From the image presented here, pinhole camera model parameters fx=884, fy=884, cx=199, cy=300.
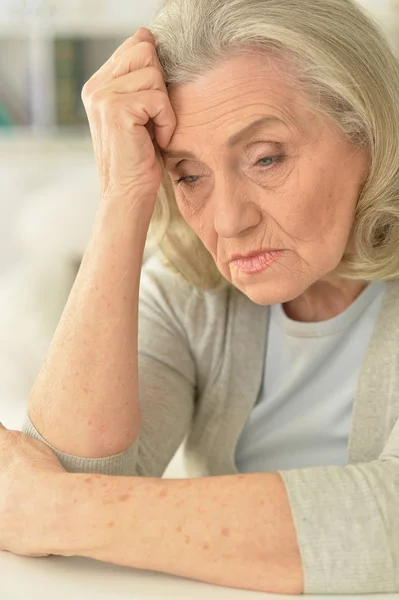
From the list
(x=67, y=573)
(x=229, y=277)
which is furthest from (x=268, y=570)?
(x=229, y=277)

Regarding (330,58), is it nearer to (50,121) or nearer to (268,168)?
(268,168)

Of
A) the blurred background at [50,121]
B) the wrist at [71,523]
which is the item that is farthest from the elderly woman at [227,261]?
the blurred background at [50,121]

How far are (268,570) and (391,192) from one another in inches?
24.2

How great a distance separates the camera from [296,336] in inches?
60.9

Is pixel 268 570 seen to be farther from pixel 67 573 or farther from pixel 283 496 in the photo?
pixel 67 573

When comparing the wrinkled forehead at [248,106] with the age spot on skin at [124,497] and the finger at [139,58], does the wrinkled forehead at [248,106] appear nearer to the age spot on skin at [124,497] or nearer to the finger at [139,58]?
the finger at [139,58]

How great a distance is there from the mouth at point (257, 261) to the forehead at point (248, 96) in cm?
19

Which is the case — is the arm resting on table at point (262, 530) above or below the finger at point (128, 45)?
below

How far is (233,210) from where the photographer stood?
129cm

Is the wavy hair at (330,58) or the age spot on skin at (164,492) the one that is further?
the wavy hair at (330,58)

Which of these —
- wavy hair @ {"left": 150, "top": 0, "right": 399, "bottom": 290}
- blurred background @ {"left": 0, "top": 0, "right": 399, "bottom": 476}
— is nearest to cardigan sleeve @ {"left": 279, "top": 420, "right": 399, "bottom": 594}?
wavy hair @ {"left": 150, "top": 0, "right": 399, "bottom": 290}

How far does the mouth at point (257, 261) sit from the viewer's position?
134 centimetres

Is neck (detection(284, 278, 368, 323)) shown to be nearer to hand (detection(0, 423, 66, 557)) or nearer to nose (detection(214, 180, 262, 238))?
nose (detection(214, 180, 262, 238))

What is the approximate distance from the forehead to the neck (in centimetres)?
37
